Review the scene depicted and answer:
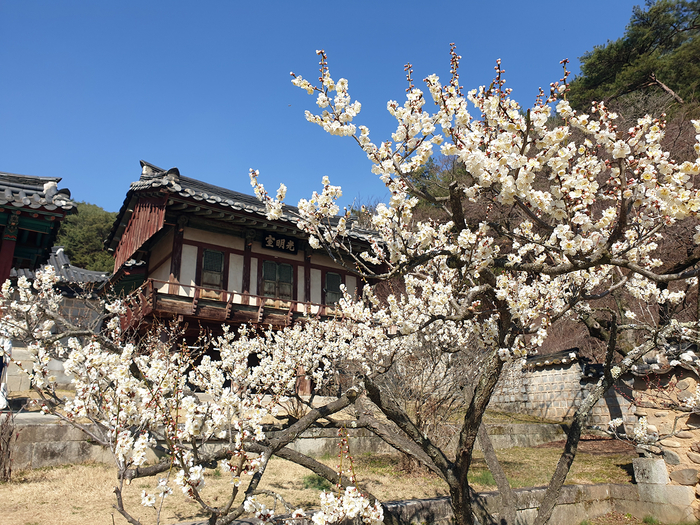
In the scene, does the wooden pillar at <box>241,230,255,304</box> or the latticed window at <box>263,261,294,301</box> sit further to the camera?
the latticed window at <box>263,261,294,301</box>

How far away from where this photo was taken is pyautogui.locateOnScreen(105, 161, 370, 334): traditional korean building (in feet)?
43.0

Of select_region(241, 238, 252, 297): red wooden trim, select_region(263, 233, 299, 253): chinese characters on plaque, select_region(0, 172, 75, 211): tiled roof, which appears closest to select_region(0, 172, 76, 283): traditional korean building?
select_region(0, 172, 75, 211): tiled roof

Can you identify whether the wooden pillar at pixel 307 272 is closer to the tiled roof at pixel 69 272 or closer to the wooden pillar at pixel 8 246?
the tiled roof at pixel 69 272

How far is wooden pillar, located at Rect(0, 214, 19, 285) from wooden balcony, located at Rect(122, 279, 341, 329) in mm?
4095

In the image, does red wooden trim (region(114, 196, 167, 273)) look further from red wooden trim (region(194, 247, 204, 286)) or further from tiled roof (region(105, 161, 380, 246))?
red wooden trim (region(194, 247, 204, 286))

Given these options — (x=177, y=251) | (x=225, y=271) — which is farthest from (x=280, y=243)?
(x=177, y=251)

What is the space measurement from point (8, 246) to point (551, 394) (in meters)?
14.3

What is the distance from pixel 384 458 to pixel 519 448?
163 inches

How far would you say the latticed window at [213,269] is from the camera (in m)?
14.5

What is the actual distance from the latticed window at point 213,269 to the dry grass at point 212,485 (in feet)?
24.7

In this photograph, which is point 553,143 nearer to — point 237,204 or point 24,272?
point 237,204

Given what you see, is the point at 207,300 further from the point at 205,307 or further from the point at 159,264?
the point at 159,264

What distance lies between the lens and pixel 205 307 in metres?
13.3

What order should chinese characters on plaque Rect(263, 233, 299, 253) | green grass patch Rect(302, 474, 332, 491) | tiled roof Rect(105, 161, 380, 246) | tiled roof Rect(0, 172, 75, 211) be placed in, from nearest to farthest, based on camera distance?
green grass patch Rect(302, 474, 332, 491) < tiled roof Rect(0, 172, 75, 211) < tiled roof Rect(105, 161, 380, 246) < chinese characters on plaque Rect(263, 233, 299, 253)
